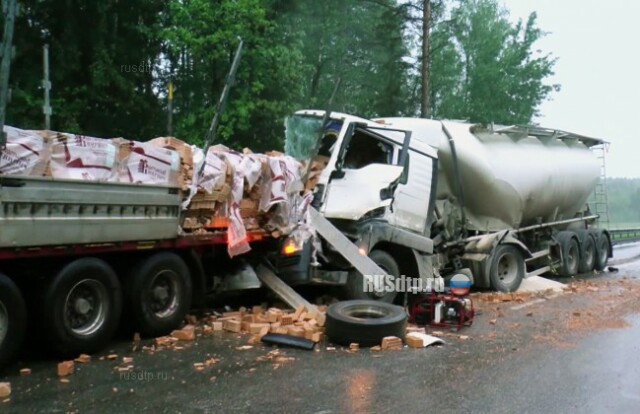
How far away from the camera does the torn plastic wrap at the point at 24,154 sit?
17.5ft

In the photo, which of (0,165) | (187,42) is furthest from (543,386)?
(187,42)

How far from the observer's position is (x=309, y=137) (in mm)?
9289

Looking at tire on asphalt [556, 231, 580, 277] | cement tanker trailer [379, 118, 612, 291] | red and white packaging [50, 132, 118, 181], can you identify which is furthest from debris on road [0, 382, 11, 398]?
tire on asphalt [556, 231, 580, 277]

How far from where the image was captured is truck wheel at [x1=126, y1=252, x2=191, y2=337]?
22.1ft

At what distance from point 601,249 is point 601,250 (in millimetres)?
30

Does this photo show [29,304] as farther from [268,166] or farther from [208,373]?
[268,166]

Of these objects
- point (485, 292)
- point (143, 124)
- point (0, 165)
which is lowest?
point (485, 292)

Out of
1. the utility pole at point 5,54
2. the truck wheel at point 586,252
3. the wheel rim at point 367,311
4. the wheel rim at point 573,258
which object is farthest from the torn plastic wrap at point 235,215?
the truck wheel at point 586,252

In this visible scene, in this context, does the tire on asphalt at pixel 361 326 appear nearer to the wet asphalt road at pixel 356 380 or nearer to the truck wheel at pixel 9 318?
the wet asphalt road at pixel 356 380

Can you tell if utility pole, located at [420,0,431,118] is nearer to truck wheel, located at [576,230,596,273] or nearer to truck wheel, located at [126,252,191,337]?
truck wheel, located at [576,230,596,273]

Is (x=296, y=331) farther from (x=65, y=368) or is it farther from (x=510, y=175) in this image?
Answer: (x=510, y=175)

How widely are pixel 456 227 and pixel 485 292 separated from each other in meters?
1.34

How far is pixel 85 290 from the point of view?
623 centimetres

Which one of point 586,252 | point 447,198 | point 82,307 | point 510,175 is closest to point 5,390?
point 82,307
